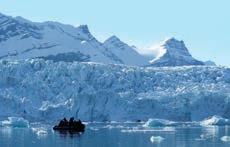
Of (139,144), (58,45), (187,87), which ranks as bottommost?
(139,144)

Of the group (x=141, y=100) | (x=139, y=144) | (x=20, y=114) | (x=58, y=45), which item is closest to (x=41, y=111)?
(x=20, y=114)

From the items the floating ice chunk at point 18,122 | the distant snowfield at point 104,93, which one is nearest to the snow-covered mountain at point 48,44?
the distant snowfield at point 104,93

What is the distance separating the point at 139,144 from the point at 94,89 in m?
55.4

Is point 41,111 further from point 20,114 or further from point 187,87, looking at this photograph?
point 187,87

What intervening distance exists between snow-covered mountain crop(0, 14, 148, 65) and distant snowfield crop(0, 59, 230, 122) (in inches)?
2301

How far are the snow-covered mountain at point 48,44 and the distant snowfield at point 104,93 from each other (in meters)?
58.5

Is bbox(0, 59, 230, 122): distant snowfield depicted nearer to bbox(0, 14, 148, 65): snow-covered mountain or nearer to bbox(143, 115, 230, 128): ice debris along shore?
bbox(143, 115, 230, 128): ice debris along shore

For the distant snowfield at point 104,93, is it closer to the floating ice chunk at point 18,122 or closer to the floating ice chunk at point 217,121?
the floating ice chunk at point 217,121

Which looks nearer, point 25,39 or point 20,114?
point 20,114

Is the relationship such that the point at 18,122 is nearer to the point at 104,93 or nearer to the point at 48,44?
the point at 104,93

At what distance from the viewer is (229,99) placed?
10675 centimetres

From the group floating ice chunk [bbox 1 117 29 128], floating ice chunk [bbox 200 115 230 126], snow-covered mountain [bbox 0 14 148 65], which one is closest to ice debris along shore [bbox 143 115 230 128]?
floating ice chunk [bbox 200 115 230 126]

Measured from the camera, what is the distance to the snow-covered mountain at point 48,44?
590ft

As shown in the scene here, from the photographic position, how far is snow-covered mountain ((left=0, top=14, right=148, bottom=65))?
180 metres
